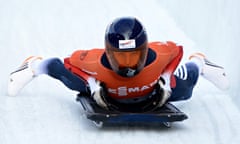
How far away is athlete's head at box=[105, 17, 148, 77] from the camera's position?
190 inches

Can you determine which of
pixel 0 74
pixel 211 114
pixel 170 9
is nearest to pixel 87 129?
pixel 211 114

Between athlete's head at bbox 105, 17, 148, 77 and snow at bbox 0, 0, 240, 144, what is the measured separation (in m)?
0.37

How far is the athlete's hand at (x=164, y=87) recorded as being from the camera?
508 cm

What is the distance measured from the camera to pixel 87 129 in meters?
4.84

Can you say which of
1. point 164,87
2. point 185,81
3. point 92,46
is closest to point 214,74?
point 185,81

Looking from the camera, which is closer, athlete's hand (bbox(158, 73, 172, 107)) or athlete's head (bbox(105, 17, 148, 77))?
athlete's head (bbox(105, 17, 148, 77))

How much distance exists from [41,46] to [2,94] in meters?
1.85

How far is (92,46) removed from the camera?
781 cm

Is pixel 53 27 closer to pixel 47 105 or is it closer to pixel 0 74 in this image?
pixel 0 74

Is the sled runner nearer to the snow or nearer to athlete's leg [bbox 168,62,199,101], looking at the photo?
the snow

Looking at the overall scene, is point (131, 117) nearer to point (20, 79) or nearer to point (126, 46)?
point (126, 46)

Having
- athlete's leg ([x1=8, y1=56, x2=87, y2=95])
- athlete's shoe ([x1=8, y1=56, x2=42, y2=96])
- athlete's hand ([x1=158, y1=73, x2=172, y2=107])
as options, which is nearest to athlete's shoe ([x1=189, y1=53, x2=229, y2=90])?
athlete's hand ([x1=158, y1=73, x2=172, y2=107])

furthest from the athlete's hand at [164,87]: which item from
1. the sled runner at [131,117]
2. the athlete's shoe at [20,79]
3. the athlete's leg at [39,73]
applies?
the athlete's shoe at [20,79]

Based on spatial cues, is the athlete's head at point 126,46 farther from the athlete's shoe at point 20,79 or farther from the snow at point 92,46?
the athlete's shoe at point 20,79
